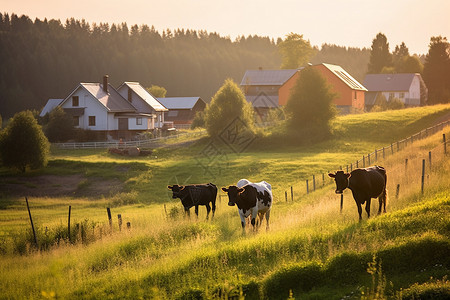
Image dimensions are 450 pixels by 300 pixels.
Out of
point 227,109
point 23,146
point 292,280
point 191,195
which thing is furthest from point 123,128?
point 292,280

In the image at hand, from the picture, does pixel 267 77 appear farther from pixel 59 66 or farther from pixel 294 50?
pixel 59 66

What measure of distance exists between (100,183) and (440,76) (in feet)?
255

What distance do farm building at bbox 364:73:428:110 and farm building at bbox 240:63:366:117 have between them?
944 cm

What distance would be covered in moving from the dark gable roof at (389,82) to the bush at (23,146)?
7116 centimetres

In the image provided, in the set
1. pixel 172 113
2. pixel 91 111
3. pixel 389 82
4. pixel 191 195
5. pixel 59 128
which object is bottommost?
pixel 191 195

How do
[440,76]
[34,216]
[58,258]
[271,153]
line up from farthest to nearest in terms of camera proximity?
1. [440,76]
2. [271,153]
3. [34,216]
4. [58,258]

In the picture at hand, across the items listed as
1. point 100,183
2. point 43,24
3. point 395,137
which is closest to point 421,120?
point 395,137

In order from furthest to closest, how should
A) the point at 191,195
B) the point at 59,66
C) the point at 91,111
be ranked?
the point at 59,66
the point at 91,111
the point at 191,195

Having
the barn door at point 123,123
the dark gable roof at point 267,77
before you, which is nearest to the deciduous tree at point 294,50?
the dark gable roof at point 267,77

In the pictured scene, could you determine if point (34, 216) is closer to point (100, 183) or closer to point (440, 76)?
point (100, 183)

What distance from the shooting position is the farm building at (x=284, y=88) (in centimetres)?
8162

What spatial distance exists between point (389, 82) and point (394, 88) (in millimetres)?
2467

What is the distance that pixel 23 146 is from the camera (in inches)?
1877

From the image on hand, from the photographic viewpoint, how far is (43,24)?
636 feet
